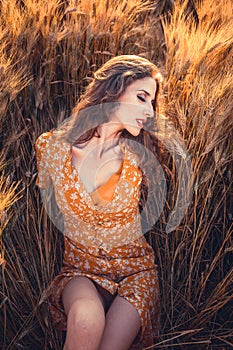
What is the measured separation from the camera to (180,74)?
183cm

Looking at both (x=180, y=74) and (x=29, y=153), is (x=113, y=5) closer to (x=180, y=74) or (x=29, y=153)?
(x=180, y=74)

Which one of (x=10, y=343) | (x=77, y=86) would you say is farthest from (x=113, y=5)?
(x=10, y=343)

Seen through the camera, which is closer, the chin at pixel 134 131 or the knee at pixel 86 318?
the knee at pixel 86 318

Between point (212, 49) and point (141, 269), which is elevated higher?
point (212, 49)

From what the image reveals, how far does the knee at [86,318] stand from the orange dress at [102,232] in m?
0.14

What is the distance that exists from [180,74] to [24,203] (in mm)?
605

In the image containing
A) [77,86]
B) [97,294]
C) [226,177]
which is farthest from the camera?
[77,86]

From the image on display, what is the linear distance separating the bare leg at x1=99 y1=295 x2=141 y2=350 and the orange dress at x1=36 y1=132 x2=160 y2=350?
5 cm

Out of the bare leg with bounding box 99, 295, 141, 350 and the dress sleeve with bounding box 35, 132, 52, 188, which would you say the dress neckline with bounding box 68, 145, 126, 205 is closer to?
the dress sleeve with bounding box 35, 132, 52, 188

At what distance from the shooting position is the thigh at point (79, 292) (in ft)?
5.18

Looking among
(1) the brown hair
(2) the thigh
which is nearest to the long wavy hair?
(1) the brown hair

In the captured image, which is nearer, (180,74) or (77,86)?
(180,74)

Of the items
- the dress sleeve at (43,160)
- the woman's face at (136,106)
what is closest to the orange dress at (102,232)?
the dress sleeve at (43,160)

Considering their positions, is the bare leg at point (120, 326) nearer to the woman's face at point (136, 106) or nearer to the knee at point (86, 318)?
the knee at point (86, 318)
